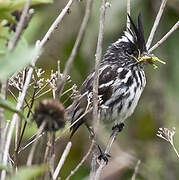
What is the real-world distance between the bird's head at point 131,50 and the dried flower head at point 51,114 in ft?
7.14

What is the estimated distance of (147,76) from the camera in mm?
6023

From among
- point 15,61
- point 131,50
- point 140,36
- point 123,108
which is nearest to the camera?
point 15,61

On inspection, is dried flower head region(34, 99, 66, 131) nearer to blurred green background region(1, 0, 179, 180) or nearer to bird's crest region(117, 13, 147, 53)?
bird's crest region(117, 13, 147, 53)

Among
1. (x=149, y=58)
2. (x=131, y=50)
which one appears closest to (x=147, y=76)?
(x=131, y=50)

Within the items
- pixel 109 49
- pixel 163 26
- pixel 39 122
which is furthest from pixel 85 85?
pixel 39 122

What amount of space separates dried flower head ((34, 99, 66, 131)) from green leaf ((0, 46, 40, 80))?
22.5 inches

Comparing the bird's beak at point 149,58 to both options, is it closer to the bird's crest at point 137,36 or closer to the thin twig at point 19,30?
the bird's crest at point 137,36

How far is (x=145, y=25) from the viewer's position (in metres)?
5.63

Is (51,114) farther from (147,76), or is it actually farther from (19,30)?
(147,76)

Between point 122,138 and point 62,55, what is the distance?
131 cm

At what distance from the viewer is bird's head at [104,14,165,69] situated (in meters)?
4.49

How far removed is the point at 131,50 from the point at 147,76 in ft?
3.25

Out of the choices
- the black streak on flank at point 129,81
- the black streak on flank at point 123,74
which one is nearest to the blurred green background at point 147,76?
the black streak on flank at point 123,74

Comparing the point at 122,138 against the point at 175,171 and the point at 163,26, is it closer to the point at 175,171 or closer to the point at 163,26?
the point at 175,171
